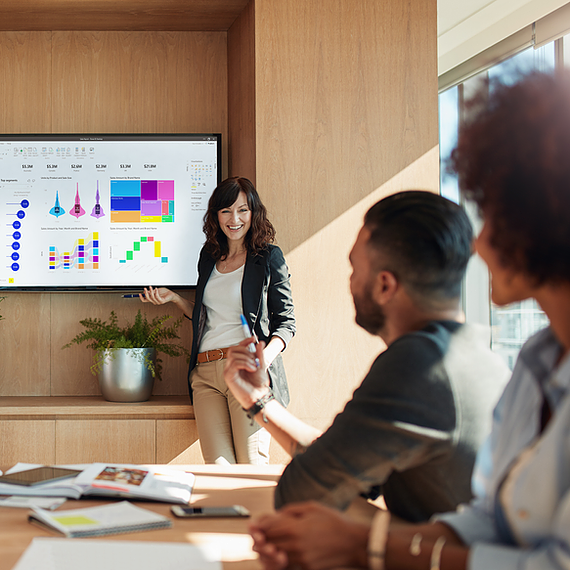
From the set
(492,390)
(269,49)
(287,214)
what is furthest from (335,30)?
(492,390)

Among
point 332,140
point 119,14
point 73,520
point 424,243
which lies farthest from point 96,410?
point 424,243

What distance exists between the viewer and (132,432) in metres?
2.91

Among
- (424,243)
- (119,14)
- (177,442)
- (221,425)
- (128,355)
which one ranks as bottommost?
(177,442)

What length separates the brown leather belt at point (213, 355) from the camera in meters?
2.67

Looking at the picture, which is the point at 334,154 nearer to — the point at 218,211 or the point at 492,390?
the point at 218,211

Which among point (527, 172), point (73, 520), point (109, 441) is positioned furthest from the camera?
point (109, 441)

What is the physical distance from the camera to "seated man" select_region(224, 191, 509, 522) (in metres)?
0.90

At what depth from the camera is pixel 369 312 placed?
1.11 metres

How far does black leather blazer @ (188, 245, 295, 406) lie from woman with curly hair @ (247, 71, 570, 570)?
1826 mm

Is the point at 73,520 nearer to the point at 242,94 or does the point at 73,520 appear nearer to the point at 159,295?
the point at 159,295

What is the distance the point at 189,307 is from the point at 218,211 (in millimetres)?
598

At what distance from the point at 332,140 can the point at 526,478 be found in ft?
8.20

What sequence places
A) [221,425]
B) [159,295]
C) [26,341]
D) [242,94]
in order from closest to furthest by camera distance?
1. [221,425]
2. [159,295]
3. [242,94]
4. [26,341]

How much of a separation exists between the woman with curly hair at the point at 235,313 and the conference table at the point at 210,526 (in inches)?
50.7
